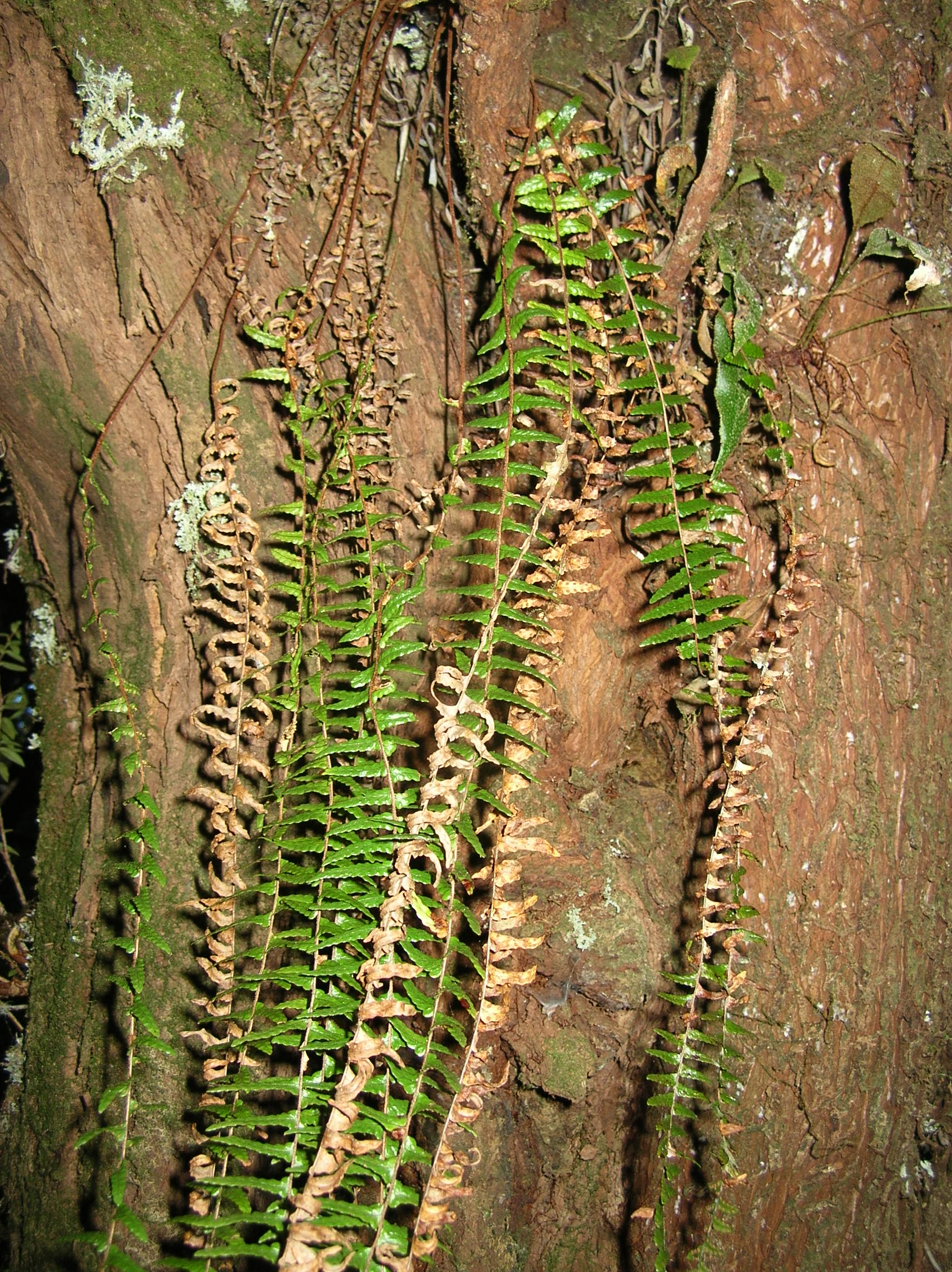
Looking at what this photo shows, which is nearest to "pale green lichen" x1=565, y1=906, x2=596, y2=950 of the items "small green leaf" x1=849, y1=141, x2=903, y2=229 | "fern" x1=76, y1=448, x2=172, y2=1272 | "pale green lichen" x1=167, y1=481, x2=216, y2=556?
"fern" x1=76, y1=448, x2=172, y2=1272

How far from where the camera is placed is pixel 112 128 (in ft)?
5.96

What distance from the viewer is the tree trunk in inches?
68.5

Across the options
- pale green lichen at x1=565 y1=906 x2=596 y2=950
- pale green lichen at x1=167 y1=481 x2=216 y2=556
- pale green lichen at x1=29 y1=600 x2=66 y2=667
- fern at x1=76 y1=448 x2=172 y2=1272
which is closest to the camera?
fern at x1=76 y1=448 x2=172 y2=1272

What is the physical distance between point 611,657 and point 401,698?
510mm

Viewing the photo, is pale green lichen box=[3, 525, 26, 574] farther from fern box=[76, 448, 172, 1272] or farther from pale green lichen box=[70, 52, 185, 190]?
pale green lichen box=[70, 52, 185, 190]

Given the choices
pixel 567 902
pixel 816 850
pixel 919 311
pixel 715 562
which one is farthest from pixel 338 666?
pixel 919 311

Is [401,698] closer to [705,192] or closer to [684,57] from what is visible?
[705,192]

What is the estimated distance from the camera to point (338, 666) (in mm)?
1758

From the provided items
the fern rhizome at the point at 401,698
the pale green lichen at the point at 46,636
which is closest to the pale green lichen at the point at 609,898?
the fern rhizome at the point at 401,698

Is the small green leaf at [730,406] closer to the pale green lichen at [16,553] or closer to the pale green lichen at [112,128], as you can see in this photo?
the pale green lichen at [112,128]

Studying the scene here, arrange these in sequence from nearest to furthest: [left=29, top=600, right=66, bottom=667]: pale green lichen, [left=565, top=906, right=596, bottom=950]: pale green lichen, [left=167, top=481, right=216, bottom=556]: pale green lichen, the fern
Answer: the fern → [left=565, top=906, right=596, bottom=950]: pale green lichen → [left=167, top=481, right=216, bottom=556]: pale green lichen → [left=29, top=600, right=66, bottom=667]: pale green lichen

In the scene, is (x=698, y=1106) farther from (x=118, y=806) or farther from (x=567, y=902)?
(x=118, y=806)

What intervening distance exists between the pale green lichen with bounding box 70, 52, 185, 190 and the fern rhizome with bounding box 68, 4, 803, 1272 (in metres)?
0.26

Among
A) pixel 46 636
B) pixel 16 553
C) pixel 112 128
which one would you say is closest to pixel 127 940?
pixel 46 636
